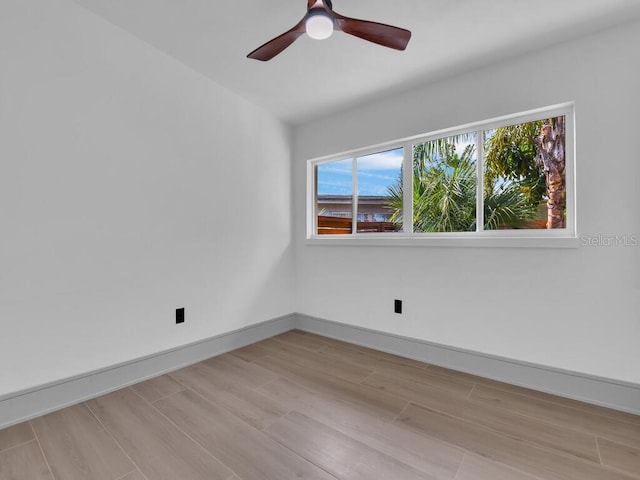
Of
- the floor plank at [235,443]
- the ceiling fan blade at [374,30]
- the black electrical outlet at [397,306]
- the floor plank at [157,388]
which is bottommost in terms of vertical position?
the floor plank at [235,443]

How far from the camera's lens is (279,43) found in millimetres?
1608

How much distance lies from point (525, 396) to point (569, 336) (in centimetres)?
49

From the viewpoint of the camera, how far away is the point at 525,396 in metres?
1.96

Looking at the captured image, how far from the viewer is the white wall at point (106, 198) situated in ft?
5.35

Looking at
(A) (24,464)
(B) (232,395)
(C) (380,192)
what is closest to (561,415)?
(B) (232,395)

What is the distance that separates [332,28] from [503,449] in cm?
221

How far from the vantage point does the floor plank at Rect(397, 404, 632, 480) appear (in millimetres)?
1302

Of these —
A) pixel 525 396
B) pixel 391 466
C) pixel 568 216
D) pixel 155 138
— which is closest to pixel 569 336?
pixel 525 396

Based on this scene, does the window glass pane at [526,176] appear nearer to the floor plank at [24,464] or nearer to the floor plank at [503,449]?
the floor plank at [503,449]

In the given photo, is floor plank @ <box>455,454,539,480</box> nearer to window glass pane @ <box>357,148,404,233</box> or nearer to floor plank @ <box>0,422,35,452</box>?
window glass pane @ <box>357,148,404,233</box>

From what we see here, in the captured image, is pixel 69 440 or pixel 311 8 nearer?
pixel 311 8

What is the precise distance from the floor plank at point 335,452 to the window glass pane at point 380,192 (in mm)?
1823

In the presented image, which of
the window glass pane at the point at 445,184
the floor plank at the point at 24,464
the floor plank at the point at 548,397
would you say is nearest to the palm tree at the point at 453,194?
the window glass pane at the point at 445,184

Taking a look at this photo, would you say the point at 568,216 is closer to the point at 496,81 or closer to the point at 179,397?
the point at 496,81
